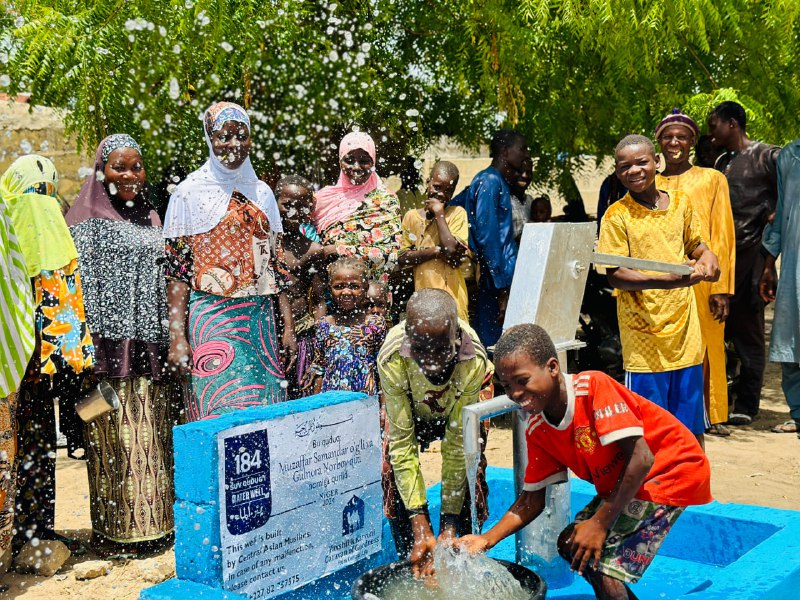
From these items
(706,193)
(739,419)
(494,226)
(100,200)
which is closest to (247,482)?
(100,200)

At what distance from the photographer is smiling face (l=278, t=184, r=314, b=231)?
17.2 ft

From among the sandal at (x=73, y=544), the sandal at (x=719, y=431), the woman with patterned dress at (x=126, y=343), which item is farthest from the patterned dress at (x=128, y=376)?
the sandal at (x=719, y=431)

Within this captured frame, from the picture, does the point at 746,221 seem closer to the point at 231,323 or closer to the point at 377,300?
the point at 377,300

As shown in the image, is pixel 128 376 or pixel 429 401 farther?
pixel 128 376

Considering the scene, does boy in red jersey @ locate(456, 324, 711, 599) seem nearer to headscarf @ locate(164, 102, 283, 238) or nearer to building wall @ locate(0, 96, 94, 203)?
headscarf @ locate(164, 102, 283, 238)

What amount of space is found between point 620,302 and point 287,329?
1.74 metres

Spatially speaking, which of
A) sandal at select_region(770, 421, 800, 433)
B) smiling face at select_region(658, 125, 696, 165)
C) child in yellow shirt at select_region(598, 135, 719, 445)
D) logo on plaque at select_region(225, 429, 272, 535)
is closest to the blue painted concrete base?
logo on plaque at select_region(225, 429, 272, 535)

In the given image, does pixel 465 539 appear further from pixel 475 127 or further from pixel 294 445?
pixel 475 127

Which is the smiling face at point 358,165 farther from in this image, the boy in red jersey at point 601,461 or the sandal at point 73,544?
the sandal at point 73,544

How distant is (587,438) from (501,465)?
3.04m

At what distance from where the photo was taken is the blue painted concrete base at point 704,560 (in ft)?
11.0

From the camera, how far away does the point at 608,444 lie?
10.4ft

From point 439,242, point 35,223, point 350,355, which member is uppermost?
point 35,223

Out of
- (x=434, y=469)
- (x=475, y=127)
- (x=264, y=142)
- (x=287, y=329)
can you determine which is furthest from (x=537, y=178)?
(x=287, y=329)
